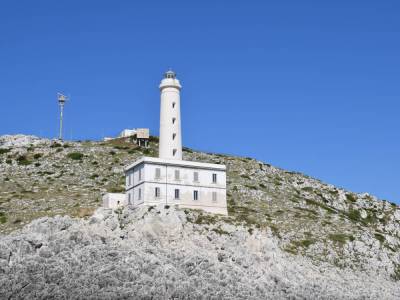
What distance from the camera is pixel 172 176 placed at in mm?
67312

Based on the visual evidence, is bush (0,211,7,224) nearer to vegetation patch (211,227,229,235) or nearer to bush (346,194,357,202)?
vegetation patch (211,227,229,235)

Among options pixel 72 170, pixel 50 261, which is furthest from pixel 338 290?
pixel 72 170

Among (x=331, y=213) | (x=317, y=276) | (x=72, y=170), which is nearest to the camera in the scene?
(x=317, y=276)

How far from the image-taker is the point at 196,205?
6775 centimetres

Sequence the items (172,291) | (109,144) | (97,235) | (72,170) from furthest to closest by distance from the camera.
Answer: (109,144) < (72,170) < (97,235) < (172,291)

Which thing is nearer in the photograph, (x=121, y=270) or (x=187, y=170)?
(x=121, y=270)

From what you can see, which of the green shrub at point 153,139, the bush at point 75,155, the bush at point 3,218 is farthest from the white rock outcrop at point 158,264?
the green shrub at point 153,139

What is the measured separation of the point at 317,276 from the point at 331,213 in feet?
78.9

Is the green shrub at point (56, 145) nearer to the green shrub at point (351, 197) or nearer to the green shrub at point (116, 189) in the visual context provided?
the green shrub at point (116, 189)

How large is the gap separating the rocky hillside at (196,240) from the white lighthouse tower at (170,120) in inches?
319

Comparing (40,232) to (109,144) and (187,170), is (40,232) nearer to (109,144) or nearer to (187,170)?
(187,170)

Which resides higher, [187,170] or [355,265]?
[187,170]

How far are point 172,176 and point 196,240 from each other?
10.2 meters

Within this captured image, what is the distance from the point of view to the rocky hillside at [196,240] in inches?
2003
